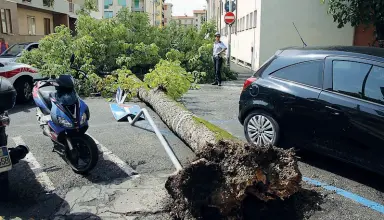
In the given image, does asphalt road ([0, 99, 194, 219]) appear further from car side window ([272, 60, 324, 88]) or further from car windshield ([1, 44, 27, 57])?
car windshield ([1, 44, 27, 57])

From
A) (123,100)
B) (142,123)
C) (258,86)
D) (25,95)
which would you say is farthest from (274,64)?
(25,95)

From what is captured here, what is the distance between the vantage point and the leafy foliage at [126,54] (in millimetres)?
9359

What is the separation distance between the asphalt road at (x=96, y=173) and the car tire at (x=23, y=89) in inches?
93.9

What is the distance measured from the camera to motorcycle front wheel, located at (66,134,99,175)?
461 cm

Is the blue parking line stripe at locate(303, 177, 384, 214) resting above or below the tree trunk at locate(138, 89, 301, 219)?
below

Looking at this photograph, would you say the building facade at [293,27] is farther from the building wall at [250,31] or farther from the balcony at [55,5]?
the balcony at [55,5]

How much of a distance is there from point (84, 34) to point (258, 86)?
8363mm

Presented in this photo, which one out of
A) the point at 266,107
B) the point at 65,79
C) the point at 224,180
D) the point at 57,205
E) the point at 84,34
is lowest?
the point at 57,205

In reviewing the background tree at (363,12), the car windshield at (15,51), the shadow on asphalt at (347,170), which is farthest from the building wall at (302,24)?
the shadow on asphalt at (347,170)

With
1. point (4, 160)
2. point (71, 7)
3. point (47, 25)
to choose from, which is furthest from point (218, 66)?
point (71, 7)

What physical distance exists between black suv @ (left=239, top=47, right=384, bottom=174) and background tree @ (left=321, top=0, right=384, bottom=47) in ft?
29.3

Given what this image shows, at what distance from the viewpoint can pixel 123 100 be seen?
29.9 ft

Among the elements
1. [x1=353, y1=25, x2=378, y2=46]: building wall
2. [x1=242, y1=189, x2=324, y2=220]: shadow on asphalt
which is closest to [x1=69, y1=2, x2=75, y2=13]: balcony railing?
[x1=353, y1=25, x2=378, y2=46]: building wall

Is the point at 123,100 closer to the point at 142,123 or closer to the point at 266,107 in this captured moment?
the point at 142,123
